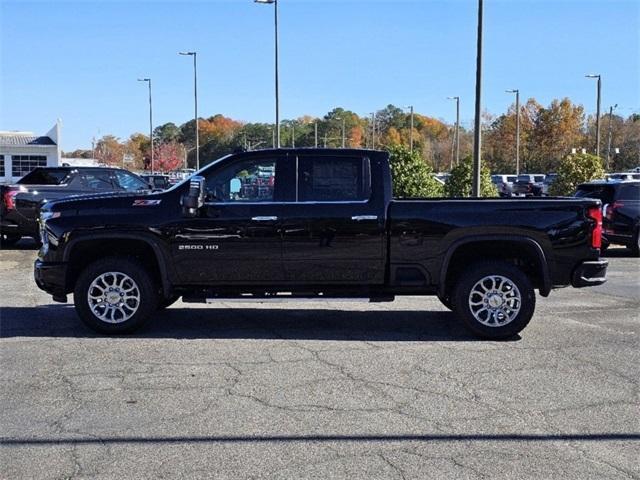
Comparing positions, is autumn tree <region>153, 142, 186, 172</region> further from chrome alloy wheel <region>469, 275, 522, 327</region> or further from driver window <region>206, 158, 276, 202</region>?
chrome alloy wheel <region>469, 275, 522, 327</region>

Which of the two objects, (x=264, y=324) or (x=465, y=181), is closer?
(x=264, y=324)

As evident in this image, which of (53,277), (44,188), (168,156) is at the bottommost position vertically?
(53,277)

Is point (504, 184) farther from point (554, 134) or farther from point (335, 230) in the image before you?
point (335, 230)

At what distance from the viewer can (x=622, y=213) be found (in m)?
15.9

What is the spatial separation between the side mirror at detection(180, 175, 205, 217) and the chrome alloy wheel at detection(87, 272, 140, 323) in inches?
37.8

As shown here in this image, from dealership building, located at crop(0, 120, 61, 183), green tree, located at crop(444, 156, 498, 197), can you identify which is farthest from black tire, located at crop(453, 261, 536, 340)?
dealership building, located at crop(0, 120, 61, 183)

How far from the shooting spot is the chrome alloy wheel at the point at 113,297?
7.55 m

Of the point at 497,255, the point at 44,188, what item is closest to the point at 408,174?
the point at 44,188

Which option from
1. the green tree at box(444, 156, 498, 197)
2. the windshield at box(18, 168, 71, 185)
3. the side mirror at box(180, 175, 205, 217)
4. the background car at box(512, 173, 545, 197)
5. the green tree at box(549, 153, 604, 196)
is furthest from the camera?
the background car at box(512, 173, 545, 197)

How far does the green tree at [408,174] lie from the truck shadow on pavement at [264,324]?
12.0m

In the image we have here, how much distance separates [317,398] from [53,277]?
141 inches

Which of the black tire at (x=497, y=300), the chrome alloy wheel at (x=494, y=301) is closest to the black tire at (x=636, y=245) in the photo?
the black tire at (x=497, y=300)

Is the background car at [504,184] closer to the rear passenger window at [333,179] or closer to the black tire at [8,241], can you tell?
the black tire at [8,241]

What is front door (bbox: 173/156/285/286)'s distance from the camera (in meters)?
7.49
